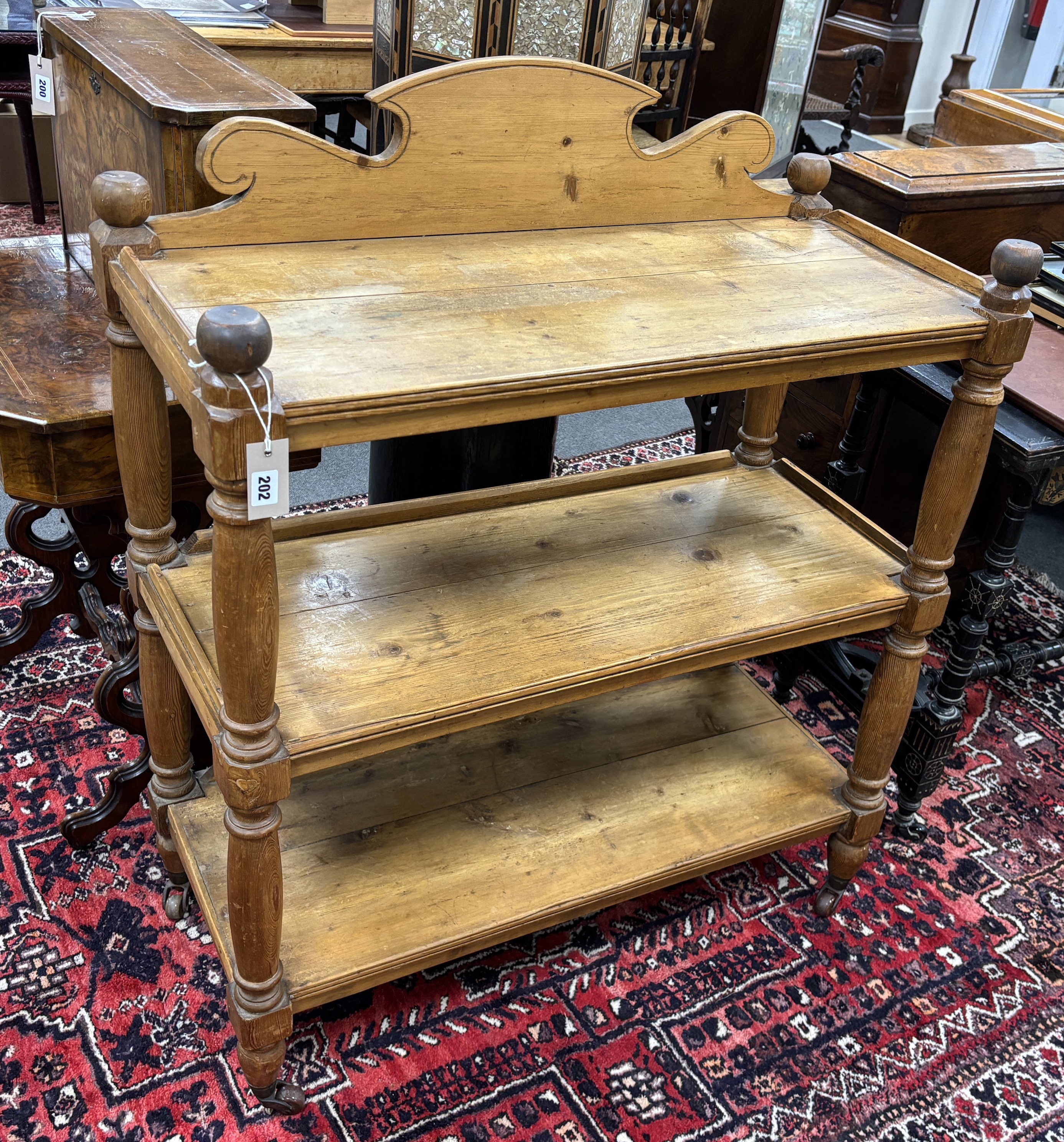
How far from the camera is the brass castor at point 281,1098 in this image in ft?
5.71

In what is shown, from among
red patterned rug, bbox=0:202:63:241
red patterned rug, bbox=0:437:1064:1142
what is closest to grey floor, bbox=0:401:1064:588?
red patterned rug, bbox=0:437:1064:1142

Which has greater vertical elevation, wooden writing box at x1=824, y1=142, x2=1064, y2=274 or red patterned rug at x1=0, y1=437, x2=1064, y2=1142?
wooden writing box at x1=824, y1=142, x2=1064, y2=274

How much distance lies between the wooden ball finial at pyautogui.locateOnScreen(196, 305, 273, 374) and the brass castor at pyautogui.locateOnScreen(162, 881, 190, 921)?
1254 mm

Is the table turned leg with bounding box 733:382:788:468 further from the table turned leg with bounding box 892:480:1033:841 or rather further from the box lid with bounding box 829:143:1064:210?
the box lid with bounding box 829:143:1064:210

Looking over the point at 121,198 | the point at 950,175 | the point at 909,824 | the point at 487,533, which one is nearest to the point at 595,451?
the point at 950,175

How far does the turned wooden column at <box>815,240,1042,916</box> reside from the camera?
1698mm

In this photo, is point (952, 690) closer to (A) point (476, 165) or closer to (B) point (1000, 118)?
(A) point (476, 165)

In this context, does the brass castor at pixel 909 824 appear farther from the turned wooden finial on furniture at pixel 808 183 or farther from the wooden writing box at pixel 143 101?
the wooden writing box at pixel 143 101

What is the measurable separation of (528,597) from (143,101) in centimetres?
97

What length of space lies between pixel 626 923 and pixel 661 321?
1198mm

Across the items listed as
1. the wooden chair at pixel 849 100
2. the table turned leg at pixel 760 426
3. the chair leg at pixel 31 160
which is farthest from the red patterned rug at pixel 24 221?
the table turned leg at pixel 760 426

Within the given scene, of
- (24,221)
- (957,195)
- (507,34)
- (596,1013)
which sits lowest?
(596,1013)

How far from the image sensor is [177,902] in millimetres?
2039

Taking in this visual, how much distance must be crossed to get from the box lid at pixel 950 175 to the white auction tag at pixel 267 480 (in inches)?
75.4
